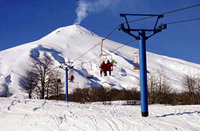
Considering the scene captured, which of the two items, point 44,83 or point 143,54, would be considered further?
point 44,83

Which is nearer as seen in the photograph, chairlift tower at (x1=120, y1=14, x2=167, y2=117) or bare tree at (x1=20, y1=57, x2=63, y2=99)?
chairlift tower at (x1=120, y1=14, x2=167, y2=117)

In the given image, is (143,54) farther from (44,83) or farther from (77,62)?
(77,62)

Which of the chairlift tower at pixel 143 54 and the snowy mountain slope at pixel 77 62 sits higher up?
the snowy mountain slope at pixel 77 62

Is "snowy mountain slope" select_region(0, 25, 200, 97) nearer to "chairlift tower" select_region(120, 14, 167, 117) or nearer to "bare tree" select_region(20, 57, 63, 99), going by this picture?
"bare tree" select_region(20, 57, 63, 99)

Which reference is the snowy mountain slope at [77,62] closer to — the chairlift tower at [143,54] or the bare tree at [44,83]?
the bare tree at [44,83]

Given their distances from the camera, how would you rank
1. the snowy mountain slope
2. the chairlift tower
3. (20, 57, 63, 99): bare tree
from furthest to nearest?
the snowy mountain slope, (20, 57, 63, 99): bare tree, the chairlift tower

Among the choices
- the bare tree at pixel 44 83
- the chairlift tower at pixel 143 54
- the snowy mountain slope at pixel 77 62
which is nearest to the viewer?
the chairlift tower at pixel 143 54

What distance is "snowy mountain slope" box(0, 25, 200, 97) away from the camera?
7253 cm

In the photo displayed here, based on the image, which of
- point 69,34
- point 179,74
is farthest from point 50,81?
point 69,34

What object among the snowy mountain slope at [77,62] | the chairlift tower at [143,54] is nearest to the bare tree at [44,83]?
the snowy mountain slope at [77,62]

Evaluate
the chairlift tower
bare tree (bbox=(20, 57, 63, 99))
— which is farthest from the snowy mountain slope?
the chairlift tower

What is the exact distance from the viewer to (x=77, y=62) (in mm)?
103000

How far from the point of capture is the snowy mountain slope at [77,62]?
72.5 meters

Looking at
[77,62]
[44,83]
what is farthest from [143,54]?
[77,62]
